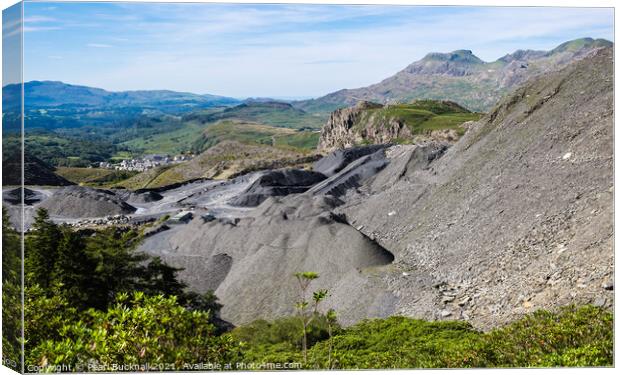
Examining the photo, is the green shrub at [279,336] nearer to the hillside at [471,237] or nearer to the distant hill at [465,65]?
the hillside at [471,237]

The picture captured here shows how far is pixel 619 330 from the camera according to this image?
18.4m

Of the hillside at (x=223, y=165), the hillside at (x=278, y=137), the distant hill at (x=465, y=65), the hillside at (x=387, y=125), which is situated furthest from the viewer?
the hillside at (x=278, y=137)

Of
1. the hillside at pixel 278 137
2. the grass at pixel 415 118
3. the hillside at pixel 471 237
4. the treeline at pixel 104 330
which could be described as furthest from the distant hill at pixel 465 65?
the hillside at pixel 278 137

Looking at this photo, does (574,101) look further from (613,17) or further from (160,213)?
(160,213)

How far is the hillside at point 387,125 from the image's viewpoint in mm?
109375

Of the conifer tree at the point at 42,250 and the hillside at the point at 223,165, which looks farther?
the hillside at the point at 223,165

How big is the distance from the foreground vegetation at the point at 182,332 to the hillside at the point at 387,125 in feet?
276

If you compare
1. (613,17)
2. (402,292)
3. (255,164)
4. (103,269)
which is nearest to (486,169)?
(402,292)

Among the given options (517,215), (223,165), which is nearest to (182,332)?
(517,215)

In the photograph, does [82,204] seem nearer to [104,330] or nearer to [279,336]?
[279,336]

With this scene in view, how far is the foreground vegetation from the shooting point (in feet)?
43.8

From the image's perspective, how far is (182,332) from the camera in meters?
13.7

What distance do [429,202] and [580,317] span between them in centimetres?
1886

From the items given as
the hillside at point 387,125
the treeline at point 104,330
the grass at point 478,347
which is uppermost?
the hillside at point 387,125
